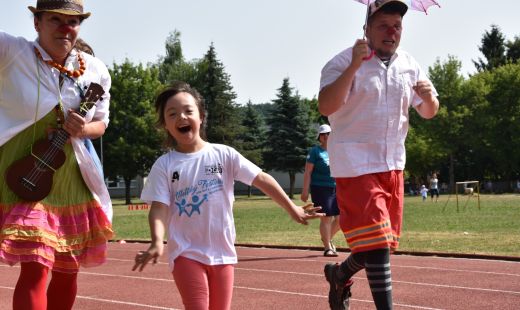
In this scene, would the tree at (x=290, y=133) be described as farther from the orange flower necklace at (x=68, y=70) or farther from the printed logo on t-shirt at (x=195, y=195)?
the printed logo on t-shirt at (x=195, y=195)

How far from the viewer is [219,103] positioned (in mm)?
66500

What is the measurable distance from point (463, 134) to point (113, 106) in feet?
91.3

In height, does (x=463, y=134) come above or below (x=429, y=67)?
below

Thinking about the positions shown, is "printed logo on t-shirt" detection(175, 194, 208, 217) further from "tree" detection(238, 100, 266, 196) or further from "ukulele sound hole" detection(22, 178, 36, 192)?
"tree" detection(238, 100, 266, 196)

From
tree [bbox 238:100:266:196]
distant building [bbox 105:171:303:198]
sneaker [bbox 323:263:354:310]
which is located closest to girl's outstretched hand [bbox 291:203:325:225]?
sneaker [bbox 323:263:354:310]

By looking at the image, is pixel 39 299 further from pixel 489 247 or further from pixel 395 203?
pixel 489 247

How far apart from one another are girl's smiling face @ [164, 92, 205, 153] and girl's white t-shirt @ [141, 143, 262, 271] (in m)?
0.07

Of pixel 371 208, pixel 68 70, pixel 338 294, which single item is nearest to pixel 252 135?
pixel 338 294

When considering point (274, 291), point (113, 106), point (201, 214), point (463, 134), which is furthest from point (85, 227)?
point (463, 134)

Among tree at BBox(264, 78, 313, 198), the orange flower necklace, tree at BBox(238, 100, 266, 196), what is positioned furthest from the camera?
tree at BBox(264, 78, 313, 198)

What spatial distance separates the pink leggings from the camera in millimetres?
4477

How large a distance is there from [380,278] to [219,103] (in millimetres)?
61468

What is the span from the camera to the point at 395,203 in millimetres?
5664

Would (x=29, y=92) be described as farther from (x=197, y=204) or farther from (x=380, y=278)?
(x=380, y=278)
